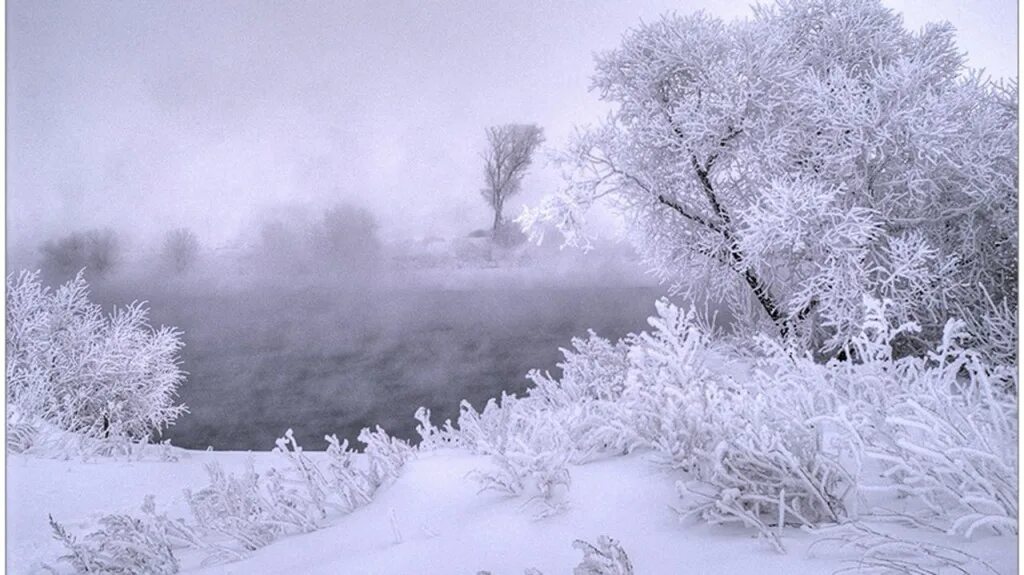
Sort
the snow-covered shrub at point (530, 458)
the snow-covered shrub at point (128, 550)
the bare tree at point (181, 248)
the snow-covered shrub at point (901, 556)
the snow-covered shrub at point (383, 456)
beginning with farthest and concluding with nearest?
1. the bare tree at point (181, 248)
2. the snow-covered shrub at point (383, 456)
3. the snow-covered shrub at point (128, 550)
4. the snow-covered shrub at point (530, 458)
5. the snow-covered shrub at point (901, 556)

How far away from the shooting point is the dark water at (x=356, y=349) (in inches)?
151

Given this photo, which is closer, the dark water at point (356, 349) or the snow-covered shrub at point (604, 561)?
the snow-covered shrub at point (604, 561)

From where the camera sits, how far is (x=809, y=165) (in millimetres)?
3854

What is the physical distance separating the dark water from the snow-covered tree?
1.66ft

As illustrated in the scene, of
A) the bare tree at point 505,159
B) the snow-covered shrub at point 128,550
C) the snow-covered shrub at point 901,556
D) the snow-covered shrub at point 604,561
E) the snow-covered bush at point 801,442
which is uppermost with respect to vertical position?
the bare tree at point 505,159

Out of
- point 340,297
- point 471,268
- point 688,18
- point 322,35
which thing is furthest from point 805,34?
point 340,297

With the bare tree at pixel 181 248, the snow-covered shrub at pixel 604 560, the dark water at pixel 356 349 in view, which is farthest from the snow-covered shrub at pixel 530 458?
the bare tree at pixel 181 248

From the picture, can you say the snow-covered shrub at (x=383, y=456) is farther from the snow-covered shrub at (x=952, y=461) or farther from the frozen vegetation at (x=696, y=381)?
the snow-covered shrub at (x=952, y=461)

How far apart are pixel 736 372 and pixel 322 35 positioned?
2.76 metres

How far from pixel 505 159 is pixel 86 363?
3.13 metres

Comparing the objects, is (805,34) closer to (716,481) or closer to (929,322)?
(929,322)

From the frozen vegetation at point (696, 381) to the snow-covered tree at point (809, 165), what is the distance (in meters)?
0.02

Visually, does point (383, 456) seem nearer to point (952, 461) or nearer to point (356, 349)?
point (356, 349)

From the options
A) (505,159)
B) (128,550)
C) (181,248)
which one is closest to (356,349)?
(181,248)
